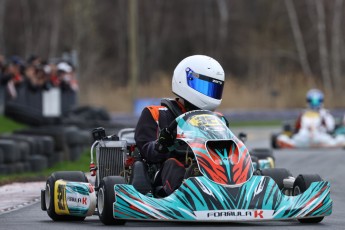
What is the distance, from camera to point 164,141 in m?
10.5

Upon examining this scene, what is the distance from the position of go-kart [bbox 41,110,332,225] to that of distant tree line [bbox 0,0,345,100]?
4611cm

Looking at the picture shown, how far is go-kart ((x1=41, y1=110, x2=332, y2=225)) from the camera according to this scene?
9703 millimetres

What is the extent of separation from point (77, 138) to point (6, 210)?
923cm

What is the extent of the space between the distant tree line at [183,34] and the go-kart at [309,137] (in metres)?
27.5

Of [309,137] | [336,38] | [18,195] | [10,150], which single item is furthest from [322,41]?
[18,195]

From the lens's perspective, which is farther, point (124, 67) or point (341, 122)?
point (124, 67)

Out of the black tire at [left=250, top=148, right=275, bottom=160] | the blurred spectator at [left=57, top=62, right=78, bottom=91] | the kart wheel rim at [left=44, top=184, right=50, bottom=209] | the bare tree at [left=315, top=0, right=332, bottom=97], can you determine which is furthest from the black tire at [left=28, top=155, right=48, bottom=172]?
the bare tree at [left=315, top=0, right=332, bottom=97]

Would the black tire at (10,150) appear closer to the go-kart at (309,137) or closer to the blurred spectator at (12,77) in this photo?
the blurred spectator at (12,77)

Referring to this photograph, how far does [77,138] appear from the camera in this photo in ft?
70.9

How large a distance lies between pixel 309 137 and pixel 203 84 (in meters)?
18.2

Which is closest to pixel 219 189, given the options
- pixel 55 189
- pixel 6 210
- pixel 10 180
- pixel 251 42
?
pixel 55 189

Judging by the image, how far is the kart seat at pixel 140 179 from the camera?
10.4 metres

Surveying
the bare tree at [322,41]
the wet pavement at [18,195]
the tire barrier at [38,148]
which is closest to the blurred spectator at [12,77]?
the tire barrier at [38,148]

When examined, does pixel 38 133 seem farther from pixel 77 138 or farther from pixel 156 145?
pixel 156 145
